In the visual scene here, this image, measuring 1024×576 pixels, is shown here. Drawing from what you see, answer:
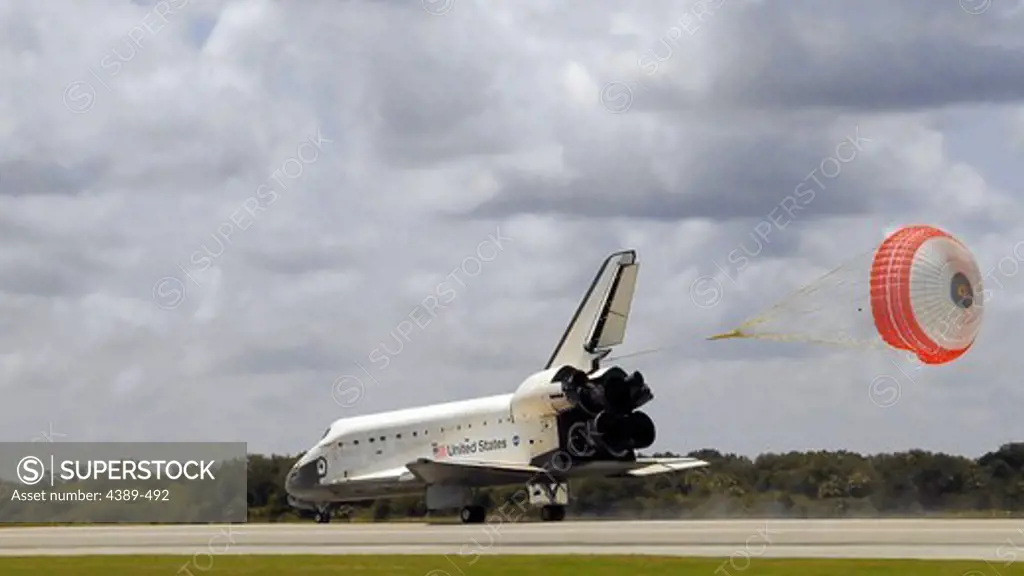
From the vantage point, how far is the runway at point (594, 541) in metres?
34.4

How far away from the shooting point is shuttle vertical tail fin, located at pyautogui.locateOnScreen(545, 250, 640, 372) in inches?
2159

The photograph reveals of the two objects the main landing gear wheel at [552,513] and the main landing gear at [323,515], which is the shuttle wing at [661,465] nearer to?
the main landing gear wheel at [552,513]

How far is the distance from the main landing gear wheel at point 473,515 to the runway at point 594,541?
6294 millimetres

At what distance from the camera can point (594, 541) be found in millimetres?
39031

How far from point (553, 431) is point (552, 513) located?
127 inches

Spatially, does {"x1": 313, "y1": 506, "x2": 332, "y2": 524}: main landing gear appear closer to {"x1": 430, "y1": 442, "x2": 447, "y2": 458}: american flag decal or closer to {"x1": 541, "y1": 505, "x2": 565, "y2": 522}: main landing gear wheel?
{"x1": 430, "y1": 442, "x2": 447, "y2": 458}: american flag decal

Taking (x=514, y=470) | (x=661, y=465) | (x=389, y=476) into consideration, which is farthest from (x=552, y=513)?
(x=389, y=476)

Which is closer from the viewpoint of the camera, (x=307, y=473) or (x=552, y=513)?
(x=552, y=513)

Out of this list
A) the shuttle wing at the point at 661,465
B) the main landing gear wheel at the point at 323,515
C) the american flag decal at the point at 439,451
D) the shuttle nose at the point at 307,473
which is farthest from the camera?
the main landing gear wheel at the point at 323,515

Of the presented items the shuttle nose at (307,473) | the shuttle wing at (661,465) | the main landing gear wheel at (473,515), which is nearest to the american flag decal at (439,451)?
the main landing gear wheel at (473,515)

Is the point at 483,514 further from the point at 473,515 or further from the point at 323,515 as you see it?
the point at 323,515

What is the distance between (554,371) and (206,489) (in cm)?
1157

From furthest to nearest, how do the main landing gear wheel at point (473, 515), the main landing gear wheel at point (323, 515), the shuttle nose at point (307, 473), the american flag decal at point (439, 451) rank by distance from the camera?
the main landing gear wheel at point (323, 515)
the shuttle nose at point (307, 473)
the american flag decal at point (439, 451)
the main landing gear wheel at point (473, 515)

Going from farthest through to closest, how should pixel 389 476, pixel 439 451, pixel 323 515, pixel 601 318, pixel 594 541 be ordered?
pixel 323 515 → pixel 389 476 → pixel 439 451 → pixel 601 318 → pixel 594 541
